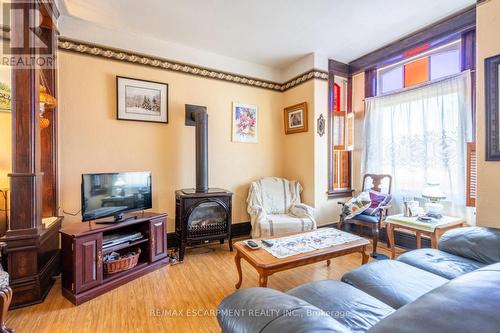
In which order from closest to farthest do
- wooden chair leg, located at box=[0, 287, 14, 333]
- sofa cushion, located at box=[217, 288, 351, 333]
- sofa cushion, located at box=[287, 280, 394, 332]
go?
sofa cushion, located at box=[217, 288, 351, 333] < sofa cushion, located at box=[287, 280, 394, 332] < wooden chair leg, located at box=[0, 287, 14, 333]

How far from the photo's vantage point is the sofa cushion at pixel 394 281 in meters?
1.33

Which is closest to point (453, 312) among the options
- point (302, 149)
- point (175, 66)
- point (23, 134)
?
point (23, 134)

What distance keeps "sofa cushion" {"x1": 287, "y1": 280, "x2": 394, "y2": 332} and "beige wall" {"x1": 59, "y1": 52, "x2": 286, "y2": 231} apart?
230 centimetres

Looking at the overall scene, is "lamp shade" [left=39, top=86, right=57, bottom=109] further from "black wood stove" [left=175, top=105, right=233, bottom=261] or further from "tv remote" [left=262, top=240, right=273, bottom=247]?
"tv remote" [left=262, top=240, right=273, bottom=247]

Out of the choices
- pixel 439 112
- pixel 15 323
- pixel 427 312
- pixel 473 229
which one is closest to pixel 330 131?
pixel 439 112

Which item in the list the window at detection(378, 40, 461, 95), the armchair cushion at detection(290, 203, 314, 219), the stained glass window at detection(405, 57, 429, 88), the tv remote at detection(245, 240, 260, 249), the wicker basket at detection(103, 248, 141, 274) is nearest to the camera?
the tv remote at detection(245, 240, 260, 249)

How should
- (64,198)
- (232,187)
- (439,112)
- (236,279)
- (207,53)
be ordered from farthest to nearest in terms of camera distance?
(232,187)
(207,53)
(439,112)
(64,198)
(236,279)

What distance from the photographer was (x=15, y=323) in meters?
1.67

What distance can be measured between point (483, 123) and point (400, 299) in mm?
1870

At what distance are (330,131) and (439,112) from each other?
1331 mm

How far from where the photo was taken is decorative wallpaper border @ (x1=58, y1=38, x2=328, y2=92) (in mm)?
2600

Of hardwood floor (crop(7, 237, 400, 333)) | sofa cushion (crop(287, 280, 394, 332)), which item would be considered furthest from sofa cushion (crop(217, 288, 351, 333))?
hardwood floor (crop(7, 237, 400, 333))

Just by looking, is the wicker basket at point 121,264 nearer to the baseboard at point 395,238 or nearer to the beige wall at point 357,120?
the baseboard at point 395,238

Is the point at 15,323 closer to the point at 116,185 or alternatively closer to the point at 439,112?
the point at 116,185
